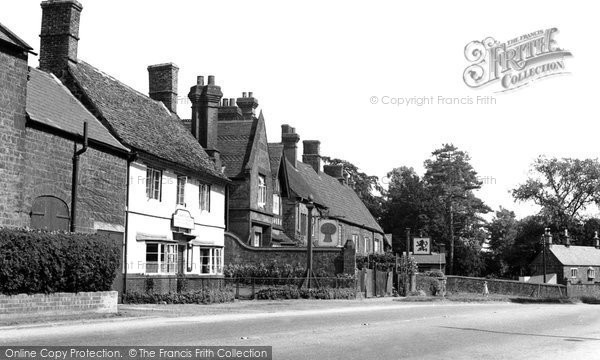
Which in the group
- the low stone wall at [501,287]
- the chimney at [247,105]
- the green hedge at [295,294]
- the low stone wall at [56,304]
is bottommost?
the low stone wall at [501,287]

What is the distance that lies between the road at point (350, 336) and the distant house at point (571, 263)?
68.0 m

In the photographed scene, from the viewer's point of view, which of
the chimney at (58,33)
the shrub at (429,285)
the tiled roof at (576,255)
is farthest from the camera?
the tiled roof at (576,255)

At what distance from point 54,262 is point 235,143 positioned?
24.2 metres

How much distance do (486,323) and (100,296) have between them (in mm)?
10754

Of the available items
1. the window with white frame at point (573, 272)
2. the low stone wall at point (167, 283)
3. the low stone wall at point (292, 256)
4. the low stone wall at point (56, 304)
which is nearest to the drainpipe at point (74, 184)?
the low stone wall at point (167, 283)

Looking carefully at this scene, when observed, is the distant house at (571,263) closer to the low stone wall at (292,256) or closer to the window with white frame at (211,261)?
the low stone wall at (292,256)

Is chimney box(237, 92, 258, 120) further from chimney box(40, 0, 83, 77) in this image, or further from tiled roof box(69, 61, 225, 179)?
chimney box(40, 0, 83, 77)

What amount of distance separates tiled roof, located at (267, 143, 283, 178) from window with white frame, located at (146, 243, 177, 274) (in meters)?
14.9

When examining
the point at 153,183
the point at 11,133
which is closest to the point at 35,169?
the point at 11,133

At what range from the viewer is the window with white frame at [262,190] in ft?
143

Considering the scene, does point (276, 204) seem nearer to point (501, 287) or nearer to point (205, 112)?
point (205, 112)

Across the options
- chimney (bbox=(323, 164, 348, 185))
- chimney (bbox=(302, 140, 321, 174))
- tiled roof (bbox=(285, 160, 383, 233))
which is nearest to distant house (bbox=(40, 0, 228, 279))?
tiled roof (bbox=(285, 160, 383, 233))

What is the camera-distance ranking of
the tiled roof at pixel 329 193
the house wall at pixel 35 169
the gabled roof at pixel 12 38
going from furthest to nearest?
the tiled roof at pixel 329 193 → the gabled roof at pixel 12 38 → the house wall at pixel 35 169

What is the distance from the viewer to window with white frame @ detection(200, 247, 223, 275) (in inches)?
1406
